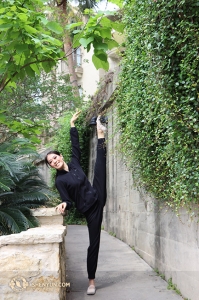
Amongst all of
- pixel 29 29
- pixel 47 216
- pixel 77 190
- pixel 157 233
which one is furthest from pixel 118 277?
pixel 29 29

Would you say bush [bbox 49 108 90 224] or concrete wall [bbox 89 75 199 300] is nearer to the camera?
concrete wall [bbox 89 75 199 300]

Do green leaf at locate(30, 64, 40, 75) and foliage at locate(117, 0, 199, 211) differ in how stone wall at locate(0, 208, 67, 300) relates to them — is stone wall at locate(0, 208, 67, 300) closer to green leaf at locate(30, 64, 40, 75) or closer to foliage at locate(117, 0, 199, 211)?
foliage at locate(117, 0, 199, 211)

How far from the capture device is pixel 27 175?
626 cm

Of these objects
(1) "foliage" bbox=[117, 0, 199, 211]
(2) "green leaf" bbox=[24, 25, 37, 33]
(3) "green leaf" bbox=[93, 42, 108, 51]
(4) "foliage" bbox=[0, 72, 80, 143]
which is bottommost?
(1) "foliage" bbox=[117, 0, 199, 211]

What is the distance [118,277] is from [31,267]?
7.30ft

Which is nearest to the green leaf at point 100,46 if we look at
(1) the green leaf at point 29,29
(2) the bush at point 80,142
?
(1) the green leaf at point 29,29

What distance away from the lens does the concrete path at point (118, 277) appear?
467 centimetres

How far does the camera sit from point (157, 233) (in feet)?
18.3

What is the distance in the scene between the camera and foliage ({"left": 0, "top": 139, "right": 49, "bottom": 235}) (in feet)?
17.2

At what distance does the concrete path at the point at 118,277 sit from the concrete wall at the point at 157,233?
6.6 inches

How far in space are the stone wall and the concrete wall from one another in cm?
138

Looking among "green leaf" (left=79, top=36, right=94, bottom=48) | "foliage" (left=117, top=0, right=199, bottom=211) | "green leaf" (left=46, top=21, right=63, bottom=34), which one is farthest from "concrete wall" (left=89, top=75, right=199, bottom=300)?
"green leaf" (left=46, top=21, right=63, bottom=34)

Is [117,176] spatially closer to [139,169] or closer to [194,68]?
[139,169]

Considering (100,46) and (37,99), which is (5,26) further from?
(37,99)
